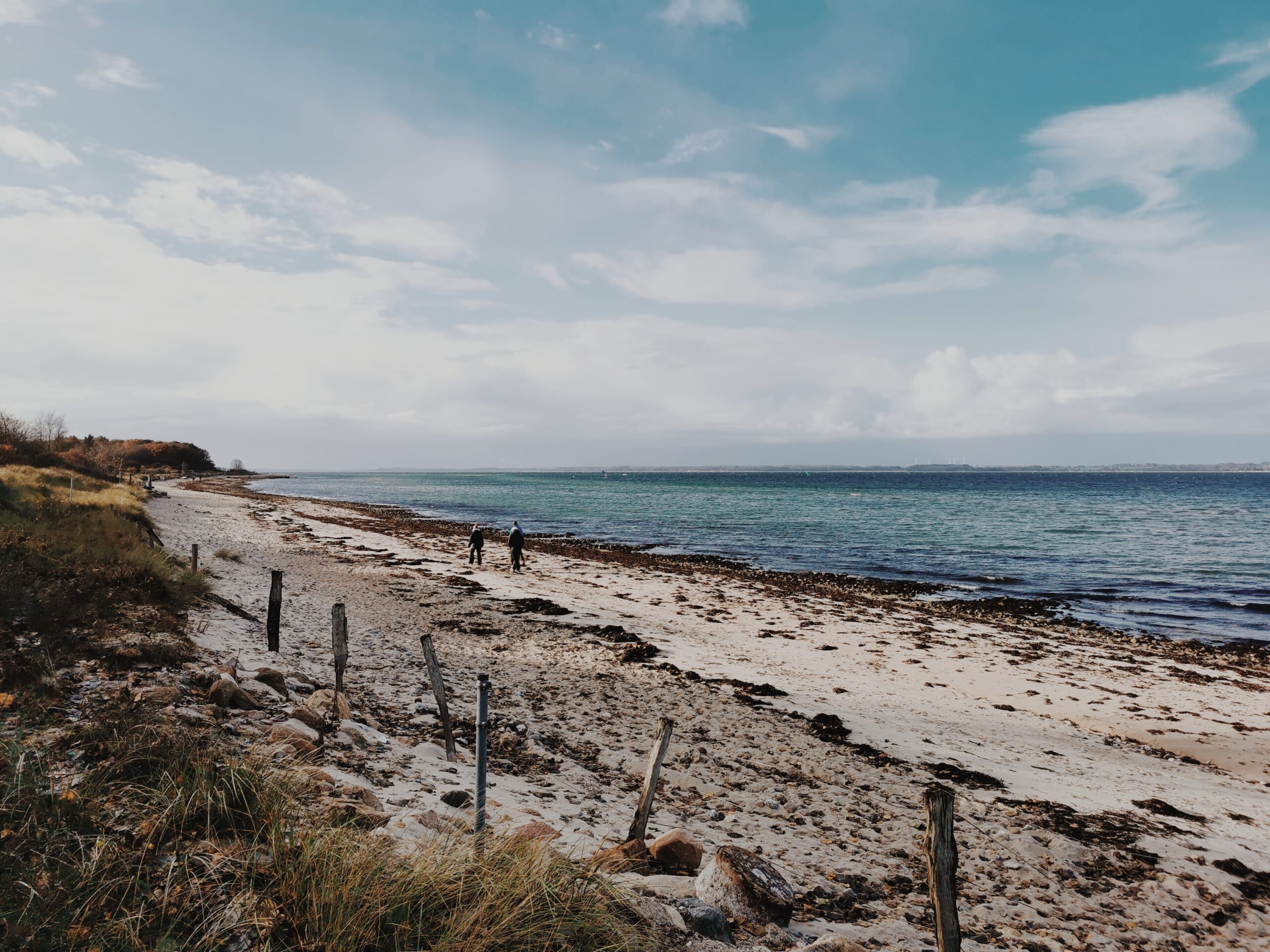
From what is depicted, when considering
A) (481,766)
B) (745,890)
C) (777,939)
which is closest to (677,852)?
(745,890)

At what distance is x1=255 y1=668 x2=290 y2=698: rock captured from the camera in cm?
888

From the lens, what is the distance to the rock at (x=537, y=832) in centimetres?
527

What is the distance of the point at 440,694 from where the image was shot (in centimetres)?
843

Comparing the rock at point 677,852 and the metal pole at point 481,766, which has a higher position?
the metal pole at point 481,766

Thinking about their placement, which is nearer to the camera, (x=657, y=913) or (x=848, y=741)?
(x=657, y=913)

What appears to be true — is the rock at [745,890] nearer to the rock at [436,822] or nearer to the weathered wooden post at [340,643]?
the rock at [436,822]

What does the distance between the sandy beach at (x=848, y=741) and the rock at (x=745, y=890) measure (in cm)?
26

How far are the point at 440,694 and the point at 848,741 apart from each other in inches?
265

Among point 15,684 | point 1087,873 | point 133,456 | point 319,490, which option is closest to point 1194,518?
point 1087,873

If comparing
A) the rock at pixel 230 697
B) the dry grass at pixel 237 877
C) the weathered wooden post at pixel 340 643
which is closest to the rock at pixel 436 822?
the dry grass at pixel 237 877

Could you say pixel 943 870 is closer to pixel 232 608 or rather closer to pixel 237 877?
pixel 237 877

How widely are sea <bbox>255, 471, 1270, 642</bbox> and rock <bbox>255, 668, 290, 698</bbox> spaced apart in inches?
915

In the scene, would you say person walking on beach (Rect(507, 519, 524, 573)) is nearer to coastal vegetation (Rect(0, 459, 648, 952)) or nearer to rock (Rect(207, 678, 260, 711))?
rock (Rect(207, 678, 260, 711))

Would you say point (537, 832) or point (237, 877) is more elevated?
point (237, 877)
